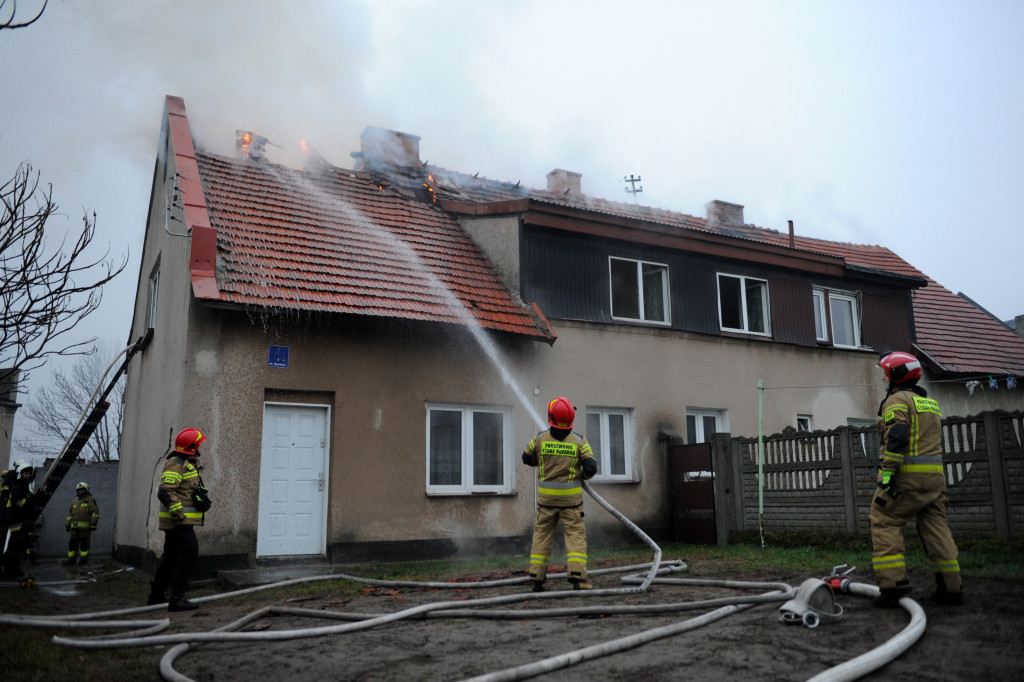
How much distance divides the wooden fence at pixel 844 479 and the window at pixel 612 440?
1.49 meters

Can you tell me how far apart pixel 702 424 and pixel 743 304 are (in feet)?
8.26

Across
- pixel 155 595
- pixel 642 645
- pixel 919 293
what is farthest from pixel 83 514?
pixel 919 293

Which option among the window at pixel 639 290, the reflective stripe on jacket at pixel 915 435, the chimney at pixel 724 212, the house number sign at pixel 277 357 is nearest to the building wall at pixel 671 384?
the window at pixel 639 290

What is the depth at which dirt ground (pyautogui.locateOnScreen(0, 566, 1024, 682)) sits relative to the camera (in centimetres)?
469

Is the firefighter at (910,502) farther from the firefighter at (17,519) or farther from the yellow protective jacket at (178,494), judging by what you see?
the firefighter at (17,519)

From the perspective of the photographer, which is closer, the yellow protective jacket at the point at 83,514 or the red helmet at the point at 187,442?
the red helmet at the point at 187,442

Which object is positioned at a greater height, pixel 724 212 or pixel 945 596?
pixel 724 212

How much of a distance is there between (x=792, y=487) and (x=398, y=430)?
18.2ft

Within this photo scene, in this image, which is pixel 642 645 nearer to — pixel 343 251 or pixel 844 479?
pixel 844 479

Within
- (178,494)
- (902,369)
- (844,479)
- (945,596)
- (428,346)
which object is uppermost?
(428,346)

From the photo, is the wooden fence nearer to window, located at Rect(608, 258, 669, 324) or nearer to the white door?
window, located at Rect(608, 258, 669, 324)

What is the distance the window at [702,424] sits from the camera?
48.1 ft

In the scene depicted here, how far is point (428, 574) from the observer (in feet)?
33.3

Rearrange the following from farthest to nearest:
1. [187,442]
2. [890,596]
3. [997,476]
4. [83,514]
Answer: [83,514] → [997,476] → [187,442] → [890,596]
